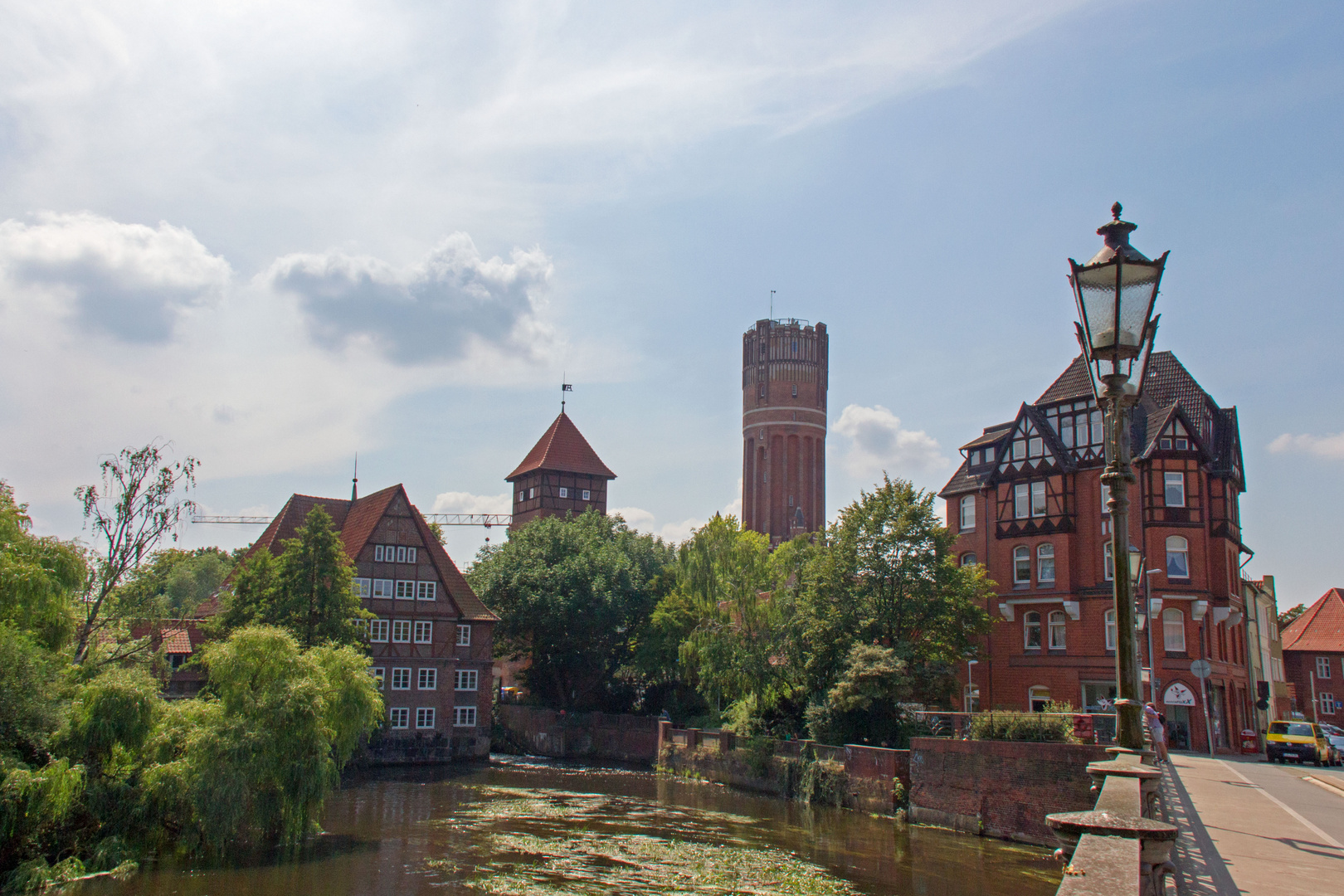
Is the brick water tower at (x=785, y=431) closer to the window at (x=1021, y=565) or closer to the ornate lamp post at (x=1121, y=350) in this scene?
the window at (x=1021, y=565)

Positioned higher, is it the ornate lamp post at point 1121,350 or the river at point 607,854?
the ornate lamp post at point 1121,350

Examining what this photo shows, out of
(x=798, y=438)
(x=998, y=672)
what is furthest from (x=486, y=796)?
(x=798, y=438)

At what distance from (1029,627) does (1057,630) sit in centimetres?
117

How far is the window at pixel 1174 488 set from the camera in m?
37.9

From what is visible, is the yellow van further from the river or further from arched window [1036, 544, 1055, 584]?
the river

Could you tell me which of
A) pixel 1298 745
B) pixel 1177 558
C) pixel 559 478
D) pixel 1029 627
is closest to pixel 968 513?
pixel 1029 627

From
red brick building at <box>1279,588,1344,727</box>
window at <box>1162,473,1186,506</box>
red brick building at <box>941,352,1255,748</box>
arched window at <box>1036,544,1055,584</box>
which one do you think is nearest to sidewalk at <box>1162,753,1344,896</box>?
red brick building at <box>941,352,1255,748</box>

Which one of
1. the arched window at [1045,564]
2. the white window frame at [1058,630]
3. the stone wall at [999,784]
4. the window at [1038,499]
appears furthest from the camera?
the window at [1038,499]

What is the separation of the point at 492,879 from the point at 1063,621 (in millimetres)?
26439

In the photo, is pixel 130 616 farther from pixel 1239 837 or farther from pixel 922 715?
pixel 1239 837

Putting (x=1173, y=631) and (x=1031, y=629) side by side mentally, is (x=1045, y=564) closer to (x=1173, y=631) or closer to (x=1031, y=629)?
(x=1031, y=629)

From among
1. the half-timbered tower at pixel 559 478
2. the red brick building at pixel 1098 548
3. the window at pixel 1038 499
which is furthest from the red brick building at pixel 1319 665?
the half-timbered tower at pixel 559 478

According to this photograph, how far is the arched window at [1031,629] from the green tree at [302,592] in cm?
2624

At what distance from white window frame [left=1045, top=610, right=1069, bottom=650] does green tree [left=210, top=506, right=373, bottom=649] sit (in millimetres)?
27007
